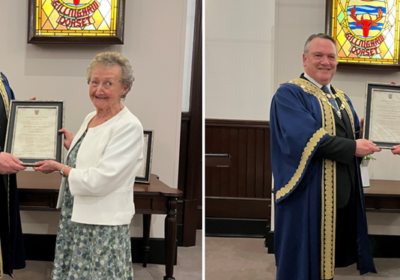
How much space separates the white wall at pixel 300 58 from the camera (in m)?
3.66

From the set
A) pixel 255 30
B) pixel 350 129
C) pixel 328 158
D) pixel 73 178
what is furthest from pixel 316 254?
pixel 255 30

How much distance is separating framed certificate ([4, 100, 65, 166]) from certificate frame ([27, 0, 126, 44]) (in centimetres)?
125

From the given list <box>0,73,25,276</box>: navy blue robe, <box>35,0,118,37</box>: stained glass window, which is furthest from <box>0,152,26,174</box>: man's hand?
<box>35,0,118,37</box>: stained glass window

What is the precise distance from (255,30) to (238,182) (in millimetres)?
1917

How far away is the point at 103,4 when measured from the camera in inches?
127

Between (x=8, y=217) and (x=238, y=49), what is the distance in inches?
130

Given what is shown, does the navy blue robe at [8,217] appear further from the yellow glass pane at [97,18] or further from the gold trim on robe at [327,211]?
the gold trim on robe at [327,211]

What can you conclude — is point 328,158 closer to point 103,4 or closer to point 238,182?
point 103,4

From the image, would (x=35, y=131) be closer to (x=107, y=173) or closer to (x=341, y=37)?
(x=107, y=173)

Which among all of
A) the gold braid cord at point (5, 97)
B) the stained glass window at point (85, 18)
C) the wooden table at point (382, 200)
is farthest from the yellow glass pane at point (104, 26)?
the wooden table at point (382, 200)

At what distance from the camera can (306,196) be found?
7.34 ft

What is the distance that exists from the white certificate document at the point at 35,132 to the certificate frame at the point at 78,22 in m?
1.27

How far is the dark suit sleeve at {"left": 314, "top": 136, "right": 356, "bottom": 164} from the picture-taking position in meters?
2.12

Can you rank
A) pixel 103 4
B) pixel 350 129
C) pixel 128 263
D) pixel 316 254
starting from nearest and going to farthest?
pixel 128 263
pixel 316 254
pixel 350 129
pixel 103 4
